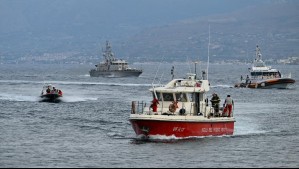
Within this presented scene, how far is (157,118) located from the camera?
6438cm

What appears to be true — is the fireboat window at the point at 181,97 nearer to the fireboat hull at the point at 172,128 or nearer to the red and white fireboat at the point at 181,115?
the red and white fireboat at the point at 181,115

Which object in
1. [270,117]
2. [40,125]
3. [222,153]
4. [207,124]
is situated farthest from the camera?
[270,117]

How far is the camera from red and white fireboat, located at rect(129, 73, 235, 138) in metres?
64.8

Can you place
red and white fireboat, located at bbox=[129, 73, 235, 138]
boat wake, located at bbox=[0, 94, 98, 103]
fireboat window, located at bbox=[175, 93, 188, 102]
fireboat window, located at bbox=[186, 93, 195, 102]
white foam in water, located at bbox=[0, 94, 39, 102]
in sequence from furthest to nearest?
1. white foam in water, located at bbox=[0, 94, 39, 102]
2. boat wake, located at bbox=[0, 94, 98, 103]
3. fireboat window, located at bbox=[186, 93, 195, 102]
4. fireboat window, located at bbox=[175, 93, 188, 102]
5. red and white fireboat, located at bbox=[129, 73, 235, 138]

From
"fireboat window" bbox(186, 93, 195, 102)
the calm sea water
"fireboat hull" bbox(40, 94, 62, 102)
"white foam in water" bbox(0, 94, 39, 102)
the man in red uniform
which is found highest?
"fireboat window" bbox(186, 93, 195, 102)

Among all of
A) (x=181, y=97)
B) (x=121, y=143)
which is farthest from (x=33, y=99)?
(x=181, y=97)

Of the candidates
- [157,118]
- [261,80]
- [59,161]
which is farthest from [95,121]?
[261,80]

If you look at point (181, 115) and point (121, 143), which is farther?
point (121, 143)

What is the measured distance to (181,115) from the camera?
65062 millimetres

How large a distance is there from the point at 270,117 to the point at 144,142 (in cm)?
2832

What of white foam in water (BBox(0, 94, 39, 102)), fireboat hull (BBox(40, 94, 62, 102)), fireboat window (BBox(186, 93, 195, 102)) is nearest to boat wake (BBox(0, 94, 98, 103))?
white foam in water (BBox(0, 94, 39, 102))

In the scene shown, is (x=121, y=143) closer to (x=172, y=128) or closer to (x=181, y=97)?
(x=172, y=128)

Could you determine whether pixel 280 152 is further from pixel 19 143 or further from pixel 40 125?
pixel 40 125

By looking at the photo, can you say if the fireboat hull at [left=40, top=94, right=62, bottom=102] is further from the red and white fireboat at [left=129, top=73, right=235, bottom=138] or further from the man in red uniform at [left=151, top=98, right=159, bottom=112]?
the man in red uniform at [left=151, top=98, right=159, bottom=112]
